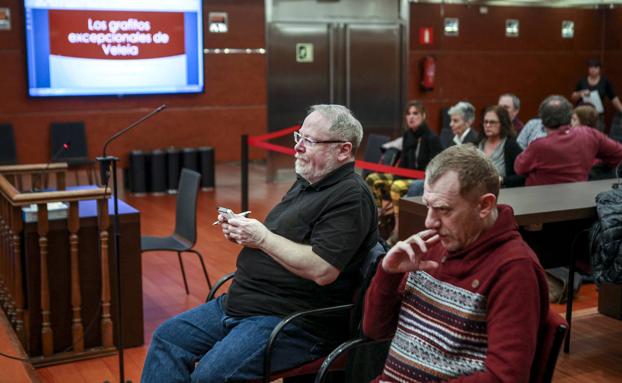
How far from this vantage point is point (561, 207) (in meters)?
3.73

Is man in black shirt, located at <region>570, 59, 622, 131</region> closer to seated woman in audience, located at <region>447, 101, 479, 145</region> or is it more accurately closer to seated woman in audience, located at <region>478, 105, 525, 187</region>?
seated woman in audience, located at <region>447, 101, 479, 145</region>

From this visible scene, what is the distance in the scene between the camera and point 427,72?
11.1 meters

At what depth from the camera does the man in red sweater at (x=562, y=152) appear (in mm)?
4969

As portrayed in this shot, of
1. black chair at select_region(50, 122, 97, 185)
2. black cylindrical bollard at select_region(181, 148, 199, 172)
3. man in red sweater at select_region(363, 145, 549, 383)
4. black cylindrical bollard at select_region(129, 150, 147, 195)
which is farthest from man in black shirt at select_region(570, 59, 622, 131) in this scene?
man in red sweater at select_region(363, 145, 549, 383)

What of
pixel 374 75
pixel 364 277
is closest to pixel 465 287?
pixel 364 277

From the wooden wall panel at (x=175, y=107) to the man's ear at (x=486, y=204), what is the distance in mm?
7532

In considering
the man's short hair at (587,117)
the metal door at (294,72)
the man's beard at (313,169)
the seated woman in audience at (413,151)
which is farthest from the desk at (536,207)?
the metal door at (294,72)

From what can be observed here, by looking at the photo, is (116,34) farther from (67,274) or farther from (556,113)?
(556,113)

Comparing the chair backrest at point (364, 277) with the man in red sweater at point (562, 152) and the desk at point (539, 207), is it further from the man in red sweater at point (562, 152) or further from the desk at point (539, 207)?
the man in red sweater at point (562, 152)

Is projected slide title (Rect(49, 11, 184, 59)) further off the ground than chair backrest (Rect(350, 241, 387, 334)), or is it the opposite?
projected slide title (Rect(49, 11, 184, 59))

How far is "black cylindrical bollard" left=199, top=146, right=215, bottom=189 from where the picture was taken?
956 centimetres

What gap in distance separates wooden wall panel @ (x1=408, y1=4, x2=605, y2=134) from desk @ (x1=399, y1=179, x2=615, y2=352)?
280 inches

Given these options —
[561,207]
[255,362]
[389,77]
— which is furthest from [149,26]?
[255,362]

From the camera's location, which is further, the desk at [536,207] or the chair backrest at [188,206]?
the chair backrest at [188,206]
